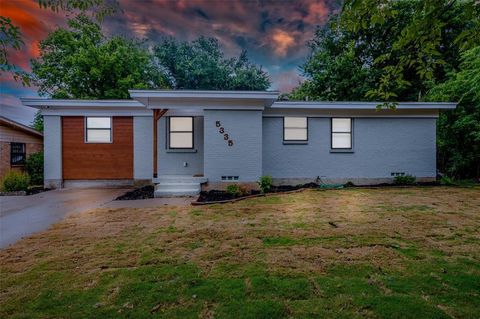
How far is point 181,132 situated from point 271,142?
378 centimetres

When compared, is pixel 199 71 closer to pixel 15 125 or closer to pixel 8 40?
pixel 15 125

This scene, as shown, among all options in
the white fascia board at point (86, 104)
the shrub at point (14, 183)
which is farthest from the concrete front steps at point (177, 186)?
the shrub at point (14, 183)

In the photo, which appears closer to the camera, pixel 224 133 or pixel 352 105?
pixel 224 133

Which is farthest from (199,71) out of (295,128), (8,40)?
(8,40)

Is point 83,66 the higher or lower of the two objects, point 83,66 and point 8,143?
the higher

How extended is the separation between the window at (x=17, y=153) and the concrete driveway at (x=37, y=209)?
455 cm

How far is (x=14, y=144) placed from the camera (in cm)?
1169

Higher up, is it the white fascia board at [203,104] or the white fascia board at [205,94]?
the white fascia board at [205,94]

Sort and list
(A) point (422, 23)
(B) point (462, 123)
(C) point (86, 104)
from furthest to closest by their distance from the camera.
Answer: (B) point (462, 123), (C) point (86, 104), (A) point (422, 23)

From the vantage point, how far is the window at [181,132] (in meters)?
10.1

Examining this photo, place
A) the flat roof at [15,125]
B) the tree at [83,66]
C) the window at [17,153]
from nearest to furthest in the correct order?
the flat roof at [15,125] < the window at [17,153] < the tree at [83,66]

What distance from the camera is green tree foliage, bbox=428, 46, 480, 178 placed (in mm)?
10336

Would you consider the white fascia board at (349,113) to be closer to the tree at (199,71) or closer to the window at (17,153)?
the window at (17,153)

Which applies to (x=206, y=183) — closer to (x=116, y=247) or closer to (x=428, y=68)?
(x=116, y=247)
